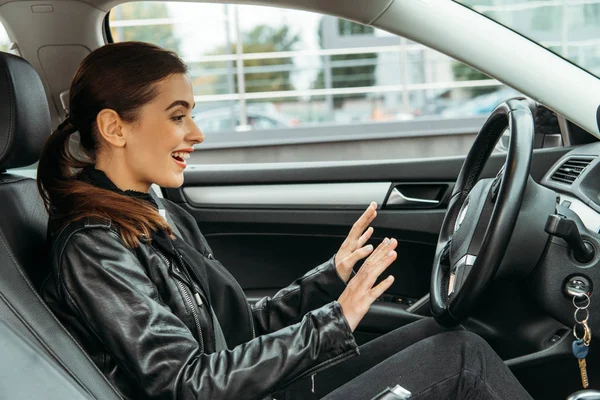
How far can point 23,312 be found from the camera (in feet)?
3.98

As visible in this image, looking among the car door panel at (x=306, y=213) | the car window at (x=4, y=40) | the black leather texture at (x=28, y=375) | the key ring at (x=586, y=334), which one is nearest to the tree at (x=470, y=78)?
the car door panel at (x=306, y=213)

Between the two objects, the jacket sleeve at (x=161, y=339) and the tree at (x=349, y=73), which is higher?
the jacket sleeve at (x=161, y=339)

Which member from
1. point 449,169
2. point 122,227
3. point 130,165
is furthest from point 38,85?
point 449,169

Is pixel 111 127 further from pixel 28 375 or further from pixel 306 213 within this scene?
pixel 306 213

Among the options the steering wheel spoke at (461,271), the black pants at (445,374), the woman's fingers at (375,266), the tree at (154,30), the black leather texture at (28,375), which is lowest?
the tree at (154,30)

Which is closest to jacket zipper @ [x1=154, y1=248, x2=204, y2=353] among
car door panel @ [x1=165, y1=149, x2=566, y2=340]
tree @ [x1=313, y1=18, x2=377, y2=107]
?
car door panel @ [x1=165, y1=149, x2=566, y2=340]

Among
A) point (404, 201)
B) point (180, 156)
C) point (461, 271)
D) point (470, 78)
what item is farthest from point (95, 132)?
point (470, 78)

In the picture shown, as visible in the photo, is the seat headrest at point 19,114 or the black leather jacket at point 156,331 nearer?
the black leather jacket at point 156,331

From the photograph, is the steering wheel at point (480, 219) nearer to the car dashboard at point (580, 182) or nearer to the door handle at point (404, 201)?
the car dashboard at point (580, 182)

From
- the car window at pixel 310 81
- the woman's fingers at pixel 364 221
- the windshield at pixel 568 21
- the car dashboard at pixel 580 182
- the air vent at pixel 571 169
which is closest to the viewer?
the woman's fingers at pixel 364 221

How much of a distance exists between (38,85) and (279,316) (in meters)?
0.71

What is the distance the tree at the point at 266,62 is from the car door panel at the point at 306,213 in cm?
513

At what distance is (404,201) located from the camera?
2.51 m

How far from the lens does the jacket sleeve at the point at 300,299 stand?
165 cm
